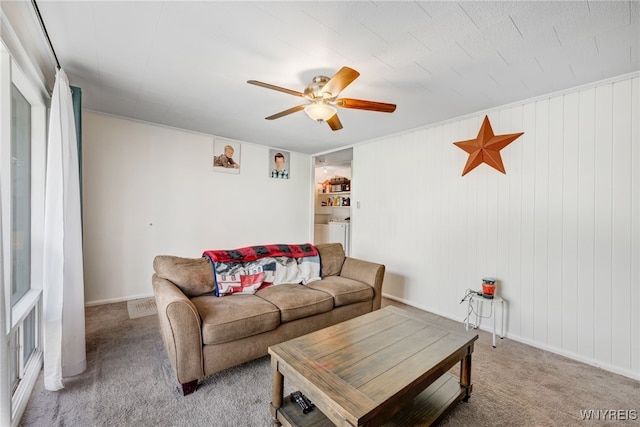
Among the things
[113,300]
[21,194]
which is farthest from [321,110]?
[113,300]

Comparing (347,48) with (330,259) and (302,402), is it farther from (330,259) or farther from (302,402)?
(302,402)

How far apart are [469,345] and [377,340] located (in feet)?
1.93

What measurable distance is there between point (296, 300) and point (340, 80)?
1758 millimetres

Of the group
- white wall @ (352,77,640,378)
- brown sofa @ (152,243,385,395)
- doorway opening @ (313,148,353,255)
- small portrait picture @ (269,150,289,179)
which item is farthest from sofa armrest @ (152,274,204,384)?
doorway opening @ (313,148,353,255)

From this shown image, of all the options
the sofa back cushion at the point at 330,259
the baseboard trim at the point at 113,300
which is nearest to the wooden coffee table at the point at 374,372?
the sofa back cushion at the point at 330,259

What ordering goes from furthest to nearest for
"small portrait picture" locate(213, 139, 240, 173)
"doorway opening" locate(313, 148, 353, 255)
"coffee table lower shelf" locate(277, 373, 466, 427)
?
1. "doorway opening" locate(313, 148, 353, 255)
2. "small portrait picture" locate(213, 139, 240, 173)
3. "coffee table lower shelf" locate(277, 373, 466, 427)

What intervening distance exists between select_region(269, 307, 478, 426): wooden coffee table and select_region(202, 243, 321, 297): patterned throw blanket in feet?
3.42

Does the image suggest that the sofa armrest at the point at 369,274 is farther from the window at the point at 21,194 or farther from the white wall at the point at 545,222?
the window at the point at 21,194

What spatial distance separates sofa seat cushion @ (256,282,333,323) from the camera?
2.28m

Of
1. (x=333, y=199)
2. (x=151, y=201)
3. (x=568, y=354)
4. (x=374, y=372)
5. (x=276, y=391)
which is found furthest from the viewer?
(x=333, y=199)

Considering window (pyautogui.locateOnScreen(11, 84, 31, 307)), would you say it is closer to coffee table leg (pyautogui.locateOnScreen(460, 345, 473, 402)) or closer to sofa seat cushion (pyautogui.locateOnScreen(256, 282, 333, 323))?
sofa seat cushion (pyautogui.locateOnScreen(256, 282, 333, 323))

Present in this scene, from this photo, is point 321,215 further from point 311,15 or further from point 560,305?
point 311,15

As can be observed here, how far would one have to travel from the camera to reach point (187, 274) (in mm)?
2316

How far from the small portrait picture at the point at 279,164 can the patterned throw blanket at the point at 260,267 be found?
2149 millimetres
